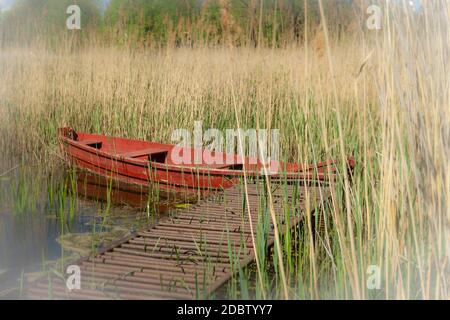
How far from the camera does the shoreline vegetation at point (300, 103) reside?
6.56 feet

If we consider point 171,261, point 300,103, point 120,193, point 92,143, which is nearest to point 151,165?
point 120,193

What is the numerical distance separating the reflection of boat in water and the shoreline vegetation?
69 centimetres

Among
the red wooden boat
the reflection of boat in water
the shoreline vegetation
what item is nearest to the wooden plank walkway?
the shoreline vegetation

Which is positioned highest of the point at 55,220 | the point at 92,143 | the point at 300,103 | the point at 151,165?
the point at 300,103

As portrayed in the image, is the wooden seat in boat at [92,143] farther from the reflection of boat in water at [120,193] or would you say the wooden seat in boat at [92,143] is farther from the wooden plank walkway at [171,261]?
the wooden plank walkway at [171,261]

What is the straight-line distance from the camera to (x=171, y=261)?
2.97 m

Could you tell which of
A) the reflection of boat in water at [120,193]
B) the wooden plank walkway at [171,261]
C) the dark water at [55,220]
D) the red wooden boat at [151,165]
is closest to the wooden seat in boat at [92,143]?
the red wooden boat at [151,165]

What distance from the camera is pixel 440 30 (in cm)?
204

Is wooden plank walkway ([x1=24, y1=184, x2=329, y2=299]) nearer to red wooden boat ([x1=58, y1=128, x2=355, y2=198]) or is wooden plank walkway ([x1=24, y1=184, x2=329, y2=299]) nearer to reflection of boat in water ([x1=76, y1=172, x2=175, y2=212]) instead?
red wooden boat ([x1=58, y1=128, x2=355, y2=198])

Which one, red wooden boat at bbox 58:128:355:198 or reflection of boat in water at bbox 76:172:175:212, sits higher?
red wooden boat at bbox 58:128:355:198

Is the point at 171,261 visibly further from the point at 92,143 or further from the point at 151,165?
the point at 92,143

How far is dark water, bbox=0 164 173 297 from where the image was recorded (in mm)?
3521

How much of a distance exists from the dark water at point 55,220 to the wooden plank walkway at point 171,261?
247mm

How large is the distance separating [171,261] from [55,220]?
169 cm
